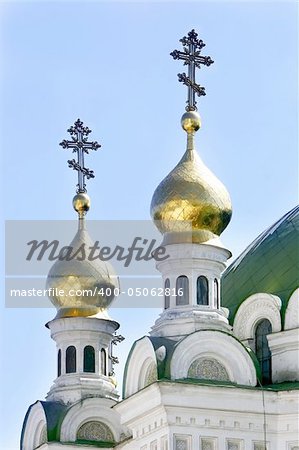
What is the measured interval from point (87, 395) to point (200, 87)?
4.42 metres

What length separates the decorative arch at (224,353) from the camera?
73.4ft

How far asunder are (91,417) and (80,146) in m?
4.02

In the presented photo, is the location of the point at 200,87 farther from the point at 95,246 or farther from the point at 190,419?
the point at 190,419

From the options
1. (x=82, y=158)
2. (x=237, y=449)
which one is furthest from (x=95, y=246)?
(x=237, y=449)

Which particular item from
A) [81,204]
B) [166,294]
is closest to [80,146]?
[81,204]

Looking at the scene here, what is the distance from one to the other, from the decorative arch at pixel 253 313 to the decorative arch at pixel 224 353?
4.23 ft

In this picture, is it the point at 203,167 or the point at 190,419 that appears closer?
the point at 190,419

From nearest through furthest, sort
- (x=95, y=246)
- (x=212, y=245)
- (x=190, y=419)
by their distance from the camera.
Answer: (x=190, y=419)
(x=212, y=245)
(x=95, y=246)

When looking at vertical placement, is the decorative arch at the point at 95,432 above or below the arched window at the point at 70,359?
below

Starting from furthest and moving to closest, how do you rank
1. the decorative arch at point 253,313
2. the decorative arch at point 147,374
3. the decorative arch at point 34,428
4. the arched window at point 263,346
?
the decorative arch at point 34,428
the decorative arch at point 253,313
the arched window at point 263,346
the decorative arch at point 147,374

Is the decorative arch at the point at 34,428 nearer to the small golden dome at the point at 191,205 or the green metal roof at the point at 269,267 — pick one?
the green metal roof at the point at 269,267

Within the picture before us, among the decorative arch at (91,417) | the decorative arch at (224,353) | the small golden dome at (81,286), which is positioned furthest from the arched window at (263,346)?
the small golden dome at (81,286)

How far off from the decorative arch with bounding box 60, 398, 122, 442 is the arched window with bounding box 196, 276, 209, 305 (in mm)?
2251

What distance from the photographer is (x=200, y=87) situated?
78.7 ft
